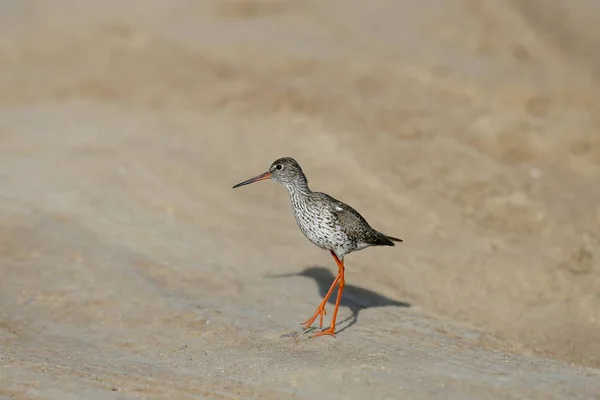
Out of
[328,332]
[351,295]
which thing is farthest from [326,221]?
[351,295]

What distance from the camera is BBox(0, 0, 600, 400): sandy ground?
27.7 ft

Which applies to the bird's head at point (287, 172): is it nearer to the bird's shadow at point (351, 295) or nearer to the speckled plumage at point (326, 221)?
the speckled plumage at point (326, 221)

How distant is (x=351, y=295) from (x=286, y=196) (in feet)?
10.4

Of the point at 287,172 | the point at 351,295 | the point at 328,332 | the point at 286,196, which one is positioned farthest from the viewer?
the point at 286,196

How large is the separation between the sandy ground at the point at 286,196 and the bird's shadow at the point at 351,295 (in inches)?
1.7

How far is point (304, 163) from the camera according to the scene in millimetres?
14352

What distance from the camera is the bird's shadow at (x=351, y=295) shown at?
10.5 m

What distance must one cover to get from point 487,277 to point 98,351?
18.4ft

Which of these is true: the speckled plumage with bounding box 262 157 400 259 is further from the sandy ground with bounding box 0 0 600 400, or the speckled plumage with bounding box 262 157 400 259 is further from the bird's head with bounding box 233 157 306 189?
the sandy ground with bounding box 0 0 600 400

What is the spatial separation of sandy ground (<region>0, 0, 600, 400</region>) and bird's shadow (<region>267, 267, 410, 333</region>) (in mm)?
42

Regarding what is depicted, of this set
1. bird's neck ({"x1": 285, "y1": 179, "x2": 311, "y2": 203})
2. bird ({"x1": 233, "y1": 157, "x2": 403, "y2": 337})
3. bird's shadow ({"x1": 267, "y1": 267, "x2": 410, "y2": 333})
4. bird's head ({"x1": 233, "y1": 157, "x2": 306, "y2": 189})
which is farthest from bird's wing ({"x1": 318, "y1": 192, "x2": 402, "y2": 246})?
bird's shadow ({"x1": 267, "y1": 267, "x2": 410, "y2": 333})

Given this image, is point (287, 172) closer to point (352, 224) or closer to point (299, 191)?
point (299, 191)

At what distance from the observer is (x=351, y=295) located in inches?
429

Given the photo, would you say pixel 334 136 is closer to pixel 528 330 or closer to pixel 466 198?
pixel 466 198
